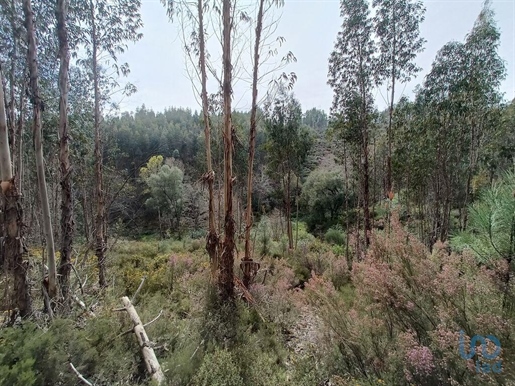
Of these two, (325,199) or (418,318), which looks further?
(325,199)

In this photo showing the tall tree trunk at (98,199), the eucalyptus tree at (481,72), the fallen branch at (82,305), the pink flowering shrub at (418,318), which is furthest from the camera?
the eucalyptus tree at (481,72)

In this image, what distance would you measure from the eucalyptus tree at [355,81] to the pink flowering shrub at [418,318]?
5.19 meters

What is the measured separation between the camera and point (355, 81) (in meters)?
8.04

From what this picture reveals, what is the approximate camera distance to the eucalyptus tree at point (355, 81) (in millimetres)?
7441

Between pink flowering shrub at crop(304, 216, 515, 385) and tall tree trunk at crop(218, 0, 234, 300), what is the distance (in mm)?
1620

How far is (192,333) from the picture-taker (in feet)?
10.2

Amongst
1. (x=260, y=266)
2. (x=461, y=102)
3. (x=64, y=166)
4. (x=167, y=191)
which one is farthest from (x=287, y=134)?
(x=167, y=191)

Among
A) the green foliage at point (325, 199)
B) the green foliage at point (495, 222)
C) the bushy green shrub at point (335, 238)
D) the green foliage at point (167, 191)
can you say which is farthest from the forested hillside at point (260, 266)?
the green foliage at point (167, 191)

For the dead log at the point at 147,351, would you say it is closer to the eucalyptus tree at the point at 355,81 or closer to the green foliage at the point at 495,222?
the green foliage at the point at 495,222

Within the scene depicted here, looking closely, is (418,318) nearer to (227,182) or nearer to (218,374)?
(218,374)

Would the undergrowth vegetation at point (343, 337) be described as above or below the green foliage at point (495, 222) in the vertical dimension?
below

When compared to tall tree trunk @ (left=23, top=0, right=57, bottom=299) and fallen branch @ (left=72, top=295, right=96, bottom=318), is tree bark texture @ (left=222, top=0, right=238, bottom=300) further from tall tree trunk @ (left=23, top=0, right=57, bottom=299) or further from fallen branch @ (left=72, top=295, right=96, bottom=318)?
tall tree trunk @ (left=23, top=0, right=57, bottom=299)

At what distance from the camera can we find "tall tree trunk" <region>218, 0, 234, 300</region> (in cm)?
381

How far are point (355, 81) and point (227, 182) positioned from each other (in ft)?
21.6
